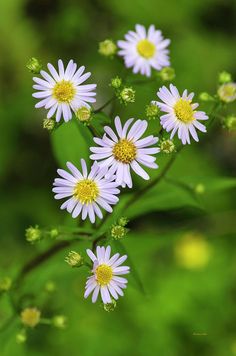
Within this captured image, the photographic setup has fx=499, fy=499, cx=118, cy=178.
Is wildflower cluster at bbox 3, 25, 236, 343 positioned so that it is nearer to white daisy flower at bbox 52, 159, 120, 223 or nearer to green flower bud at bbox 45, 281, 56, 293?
white daisy flower at bbox 52, 159, 120, 223

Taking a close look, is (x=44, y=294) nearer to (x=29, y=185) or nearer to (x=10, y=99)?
(x=29, y=185)

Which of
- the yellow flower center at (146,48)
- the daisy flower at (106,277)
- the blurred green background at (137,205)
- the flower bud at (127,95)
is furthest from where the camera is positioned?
the blurred green background at (137,205)

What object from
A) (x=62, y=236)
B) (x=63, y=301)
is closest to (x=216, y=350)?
(x=63, y=301)

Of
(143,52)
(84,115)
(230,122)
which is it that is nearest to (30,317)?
(84,115)

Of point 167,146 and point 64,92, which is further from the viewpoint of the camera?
point 64,92

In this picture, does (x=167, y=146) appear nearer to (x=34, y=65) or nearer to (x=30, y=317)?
(x=34, y=65)

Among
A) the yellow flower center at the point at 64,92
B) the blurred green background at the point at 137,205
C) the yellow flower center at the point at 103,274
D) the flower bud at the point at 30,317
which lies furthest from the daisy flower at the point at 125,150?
the flower bud at the point at 30,317

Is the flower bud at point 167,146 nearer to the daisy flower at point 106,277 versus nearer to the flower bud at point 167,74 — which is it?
the daisy flower at point 106,277
